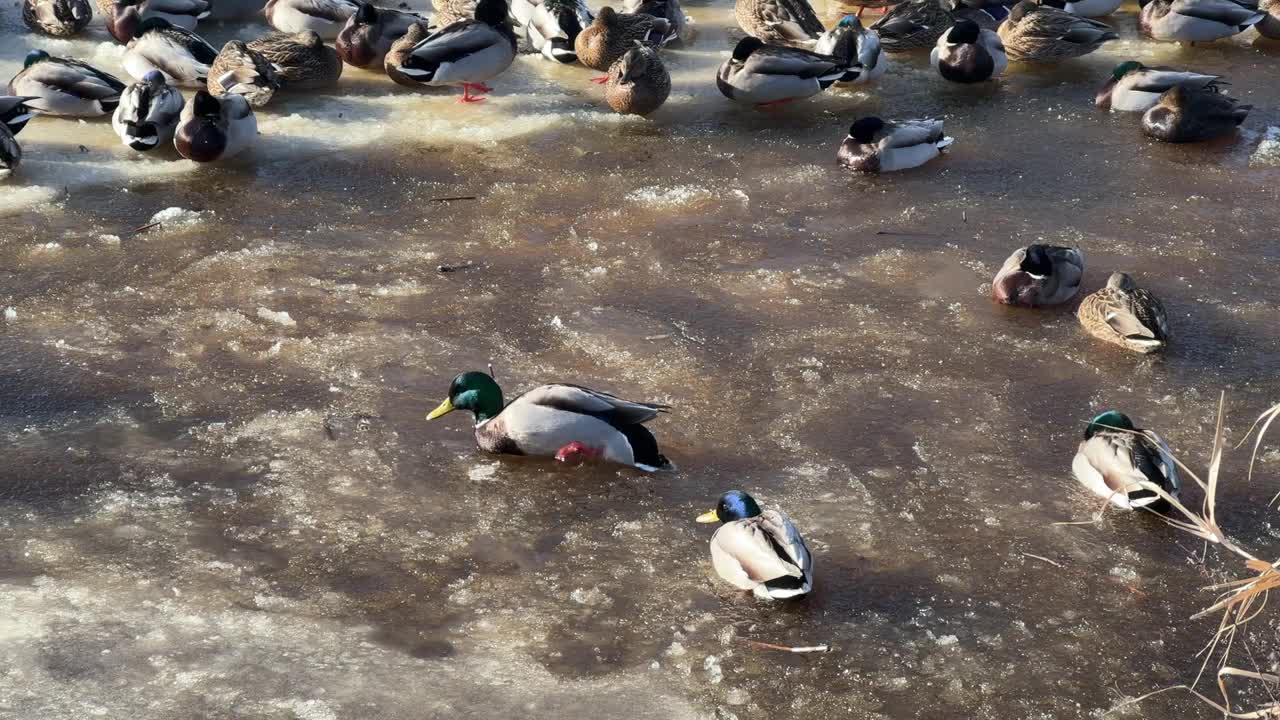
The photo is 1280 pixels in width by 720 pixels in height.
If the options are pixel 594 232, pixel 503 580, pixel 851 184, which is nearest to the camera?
pixel 503 580

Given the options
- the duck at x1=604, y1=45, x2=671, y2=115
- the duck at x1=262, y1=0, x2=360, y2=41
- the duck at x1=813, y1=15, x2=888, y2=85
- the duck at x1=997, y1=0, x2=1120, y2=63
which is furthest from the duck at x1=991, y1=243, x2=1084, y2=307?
the duck at x1=262, y1=0, x2=360, y2=41

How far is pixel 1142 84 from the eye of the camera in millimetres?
9352

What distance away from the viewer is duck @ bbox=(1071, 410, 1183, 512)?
17.0 ft

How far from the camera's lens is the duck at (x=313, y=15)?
1095 centimetres

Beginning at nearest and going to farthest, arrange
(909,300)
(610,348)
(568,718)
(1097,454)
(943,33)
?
1. (568,718)
2. (1097,454)
3. (610,348)
4. (909,300)
5. (943,33)

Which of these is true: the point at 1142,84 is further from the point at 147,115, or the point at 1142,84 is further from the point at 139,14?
the point at 139,14

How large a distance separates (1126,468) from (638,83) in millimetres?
5108

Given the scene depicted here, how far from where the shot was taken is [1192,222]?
25.9 feet

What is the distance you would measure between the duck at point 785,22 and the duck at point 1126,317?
15.1 ft

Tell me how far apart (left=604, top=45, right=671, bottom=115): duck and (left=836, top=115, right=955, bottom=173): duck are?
145 cm

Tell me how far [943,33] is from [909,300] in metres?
4.54

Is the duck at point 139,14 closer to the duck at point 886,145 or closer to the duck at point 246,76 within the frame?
the duck at point 246,76

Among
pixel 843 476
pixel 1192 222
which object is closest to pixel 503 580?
pixel 843 476

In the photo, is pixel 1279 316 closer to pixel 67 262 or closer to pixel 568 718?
pixel 568 718
